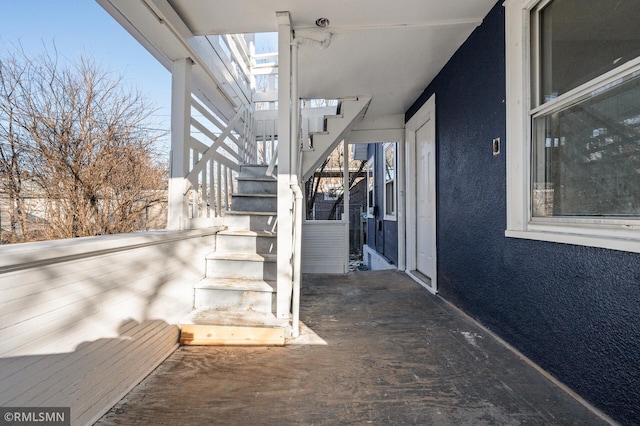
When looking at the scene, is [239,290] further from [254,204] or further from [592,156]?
[592,156]

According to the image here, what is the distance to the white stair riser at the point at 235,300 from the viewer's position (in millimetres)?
2219

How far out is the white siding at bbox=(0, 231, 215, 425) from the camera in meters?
1.00

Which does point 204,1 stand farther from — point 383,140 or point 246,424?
point 383,140

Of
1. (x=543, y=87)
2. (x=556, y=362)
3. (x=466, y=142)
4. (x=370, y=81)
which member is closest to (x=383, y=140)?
(x=370, y=81)

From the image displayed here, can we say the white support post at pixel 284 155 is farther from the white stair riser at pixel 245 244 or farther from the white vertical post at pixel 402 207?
the white vertical post at pixel 402 207

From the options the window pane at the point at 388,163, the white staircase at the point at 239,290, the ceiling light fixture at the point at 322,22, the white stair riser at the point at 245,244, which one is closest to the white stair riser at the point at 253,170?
the white staircase at the point at 239,290

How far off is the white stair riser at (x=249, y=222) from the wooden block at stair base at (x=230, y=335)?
1.07 meters

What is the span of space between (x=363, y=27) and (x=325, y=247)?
2781mm

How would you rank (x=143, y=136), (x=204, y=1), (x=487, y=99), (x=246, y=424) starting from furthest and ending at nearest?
(x=143, y=136), (x=487, y=99), (x=204, y=1), (x=246, y=424)

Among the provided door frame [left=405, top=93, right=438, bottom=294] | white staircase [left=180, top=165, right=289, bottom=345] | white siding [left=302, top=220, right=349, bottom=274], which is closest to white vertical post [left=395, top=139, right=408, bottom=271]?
door frame [left=405, top=93, right=438, bottom=294]

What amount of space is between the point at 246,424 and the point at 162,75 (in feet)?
11.3

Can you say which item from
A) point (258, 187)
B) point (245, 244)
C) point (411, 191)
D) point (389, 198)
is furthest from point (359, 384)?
point (389, 198)

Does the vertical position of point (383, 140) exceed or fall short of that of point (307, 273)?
it exceeds it

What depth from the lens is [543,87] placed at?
1736mm
